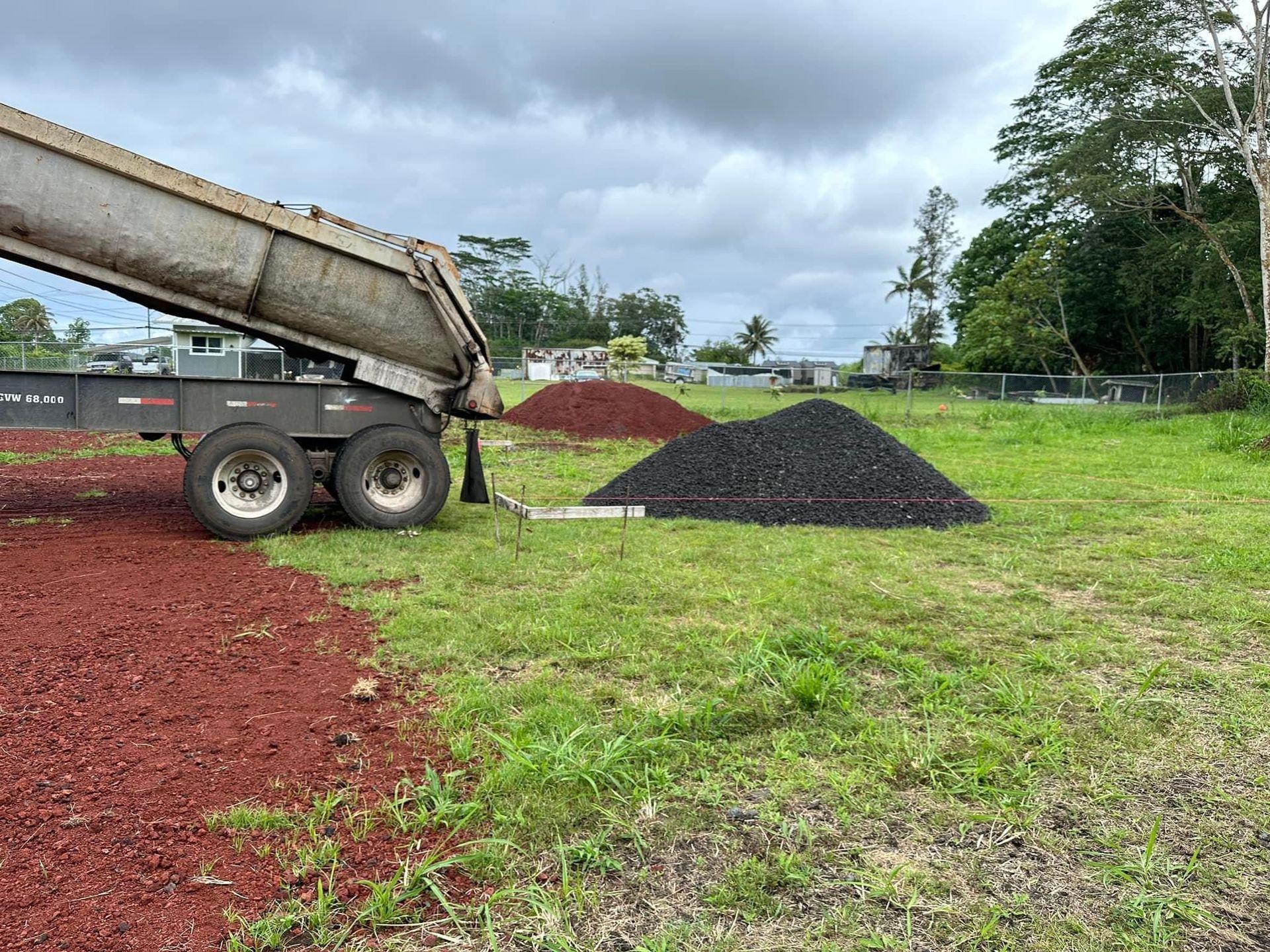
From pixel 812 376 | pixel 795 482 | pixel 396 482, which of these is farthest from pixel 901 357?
pixel 396 482

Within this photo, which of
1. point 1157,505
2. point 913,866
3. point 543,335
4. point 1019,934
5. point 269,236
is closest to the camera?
point 1019,934

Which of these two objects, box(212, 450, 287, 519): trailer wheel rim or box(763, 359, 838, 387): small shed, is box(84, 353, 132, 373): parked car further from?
box(763, 359, 838, 387): small shed

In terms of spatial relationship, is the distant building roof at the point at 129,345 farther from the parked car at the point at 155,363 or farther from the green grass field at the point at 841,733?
the green grass field at the point at 841,733

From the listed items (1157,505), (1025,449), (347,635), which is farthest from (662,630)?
(1025,449)

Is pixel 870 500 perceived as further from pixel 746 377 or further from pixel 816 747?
pixel 746 377

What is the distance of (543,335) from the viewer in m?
89.2

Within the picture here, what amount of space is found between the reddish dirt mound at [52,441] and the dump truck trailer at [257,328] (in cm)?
914

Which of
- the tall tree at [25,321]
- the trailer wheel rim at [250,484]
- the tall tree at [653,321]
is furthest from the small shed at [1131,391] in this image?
the tall tree at [653,321]

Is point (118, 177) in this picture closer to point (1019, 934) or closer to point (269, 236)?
point (269, 236)

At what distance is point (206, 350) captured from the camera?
46.6 ft

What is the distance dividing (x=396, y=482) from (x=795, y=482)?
4896 mm

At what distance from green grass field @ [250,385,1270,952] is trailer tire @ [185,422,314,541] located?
377 mm

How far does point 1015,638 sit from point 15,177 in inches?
336

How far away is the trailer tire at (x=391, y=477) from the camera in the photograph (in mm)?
8250
